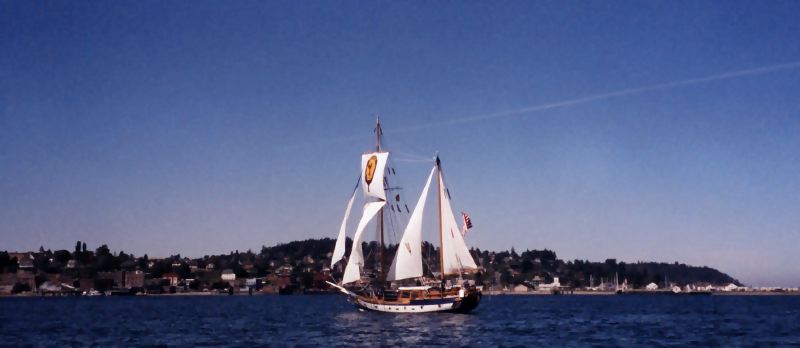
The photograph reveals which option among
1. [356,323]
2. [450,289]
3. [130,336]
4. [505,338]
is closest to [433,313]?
[450,289]

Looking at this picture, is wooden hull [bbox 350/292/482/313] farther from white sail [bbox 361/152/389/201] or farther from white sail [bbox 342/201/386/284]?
white sail [bbox 361/152/389/201]

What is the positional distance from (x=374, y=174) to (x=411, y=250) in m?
12.5

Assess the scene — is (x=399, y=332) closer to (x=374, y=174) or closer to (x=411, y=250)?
(x=411, y=250)

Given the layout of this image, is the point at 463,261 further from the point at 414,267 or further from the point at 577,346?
the point at 577,346

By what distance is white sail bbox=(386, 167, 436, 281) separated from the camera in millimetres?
93625

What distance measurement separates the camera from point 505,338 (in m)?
66.3

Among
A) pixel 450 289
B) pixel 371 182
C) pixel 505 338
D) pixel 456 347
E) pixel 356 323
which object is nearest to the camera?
pixel 456 347

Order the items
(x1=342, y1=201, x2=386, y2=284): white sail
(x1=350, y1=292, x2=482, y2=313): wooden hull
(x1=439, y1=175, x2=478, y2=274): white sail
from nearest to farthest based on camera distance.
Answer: (x1=350, y1=292, x2=482, y2=313): wooden hull → (x1=439, y1=175, x2=478, y2=274): white sail → (x1=342, y1=201, x2=386, y2=284): white sail

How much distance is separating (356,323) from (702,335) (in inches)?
1210

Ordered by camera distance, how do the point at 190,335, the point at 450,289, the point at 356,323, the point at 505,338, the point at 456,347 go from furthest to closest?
the point at 450,289, the point at 356,323, the point at 190,335, the point at 505,338, the point at 456,347

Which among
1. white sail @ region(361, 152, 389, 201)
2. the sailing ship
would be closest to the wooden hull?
the sailing ship

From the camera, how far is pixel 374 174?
10288 cm

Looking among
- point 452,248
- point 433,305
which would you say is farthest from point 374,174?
point 433,305

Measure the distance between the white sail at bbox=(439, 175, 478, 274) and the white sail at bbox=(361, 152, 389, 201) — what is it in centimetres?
953
